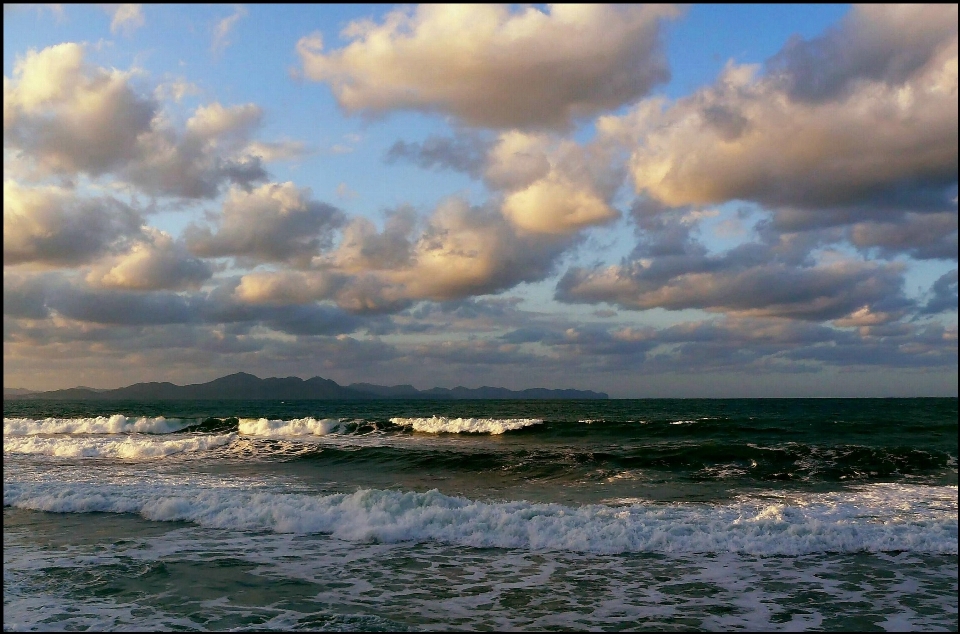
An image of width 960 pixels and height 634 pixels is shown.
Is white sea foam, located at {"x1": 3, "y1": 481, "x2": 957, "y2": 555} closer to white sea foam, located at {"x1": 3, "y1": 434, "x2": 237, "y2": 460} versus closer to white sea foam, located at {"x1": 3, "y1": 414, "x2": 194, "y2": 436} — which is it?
white sea foam, located at {"x1": 3, "y1": 434, "x2": 237, "y2": 460}

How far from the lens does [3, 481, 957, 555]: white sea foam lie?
13.8 metres

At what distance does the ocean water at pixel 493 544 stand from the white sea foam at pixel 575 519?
6 cm

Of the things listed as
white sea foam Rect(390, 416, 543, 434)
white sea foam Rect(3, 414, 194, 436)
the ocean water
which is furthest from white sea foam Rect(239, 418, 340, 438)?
the ocean water

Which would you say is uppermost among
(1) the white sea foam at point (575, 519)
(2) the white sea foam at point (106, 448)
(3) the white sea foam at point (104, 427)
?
(1) the white sea foam at point (575, 519)

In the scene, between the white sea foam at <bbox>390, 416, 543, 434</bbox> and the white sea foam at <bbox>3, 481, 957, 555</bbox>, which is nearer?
the white sea foam at <bbox>3, 481, 957, 555</bbox>

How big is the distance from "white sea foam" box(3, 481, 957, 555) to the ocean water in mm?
63

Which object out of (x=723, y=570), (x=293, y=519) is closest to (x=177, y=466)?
(x=293, y=519)

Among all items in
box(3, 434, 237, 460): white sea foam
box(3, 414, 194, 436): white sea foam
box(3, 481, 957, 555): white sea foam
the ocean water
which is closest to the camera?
the ocean water

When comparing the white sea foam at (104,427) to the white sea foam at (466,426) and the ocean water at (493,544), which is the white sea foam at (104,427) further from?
the ocean water at (493,544)

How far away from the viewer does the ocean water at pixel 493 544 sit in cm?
994

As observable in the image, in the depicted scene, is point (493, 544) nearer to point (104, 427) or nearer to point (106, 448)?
point (106, 448)

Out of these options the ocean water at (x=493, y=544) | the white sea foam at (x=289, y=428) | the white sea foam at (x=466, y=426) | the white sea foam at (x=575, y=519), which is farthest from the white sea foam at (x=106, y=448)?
the white sea foam at (x=466, y=426)

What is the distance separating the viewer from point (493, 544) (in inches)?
559

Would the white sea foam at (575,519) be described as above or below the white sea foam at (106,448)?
above
